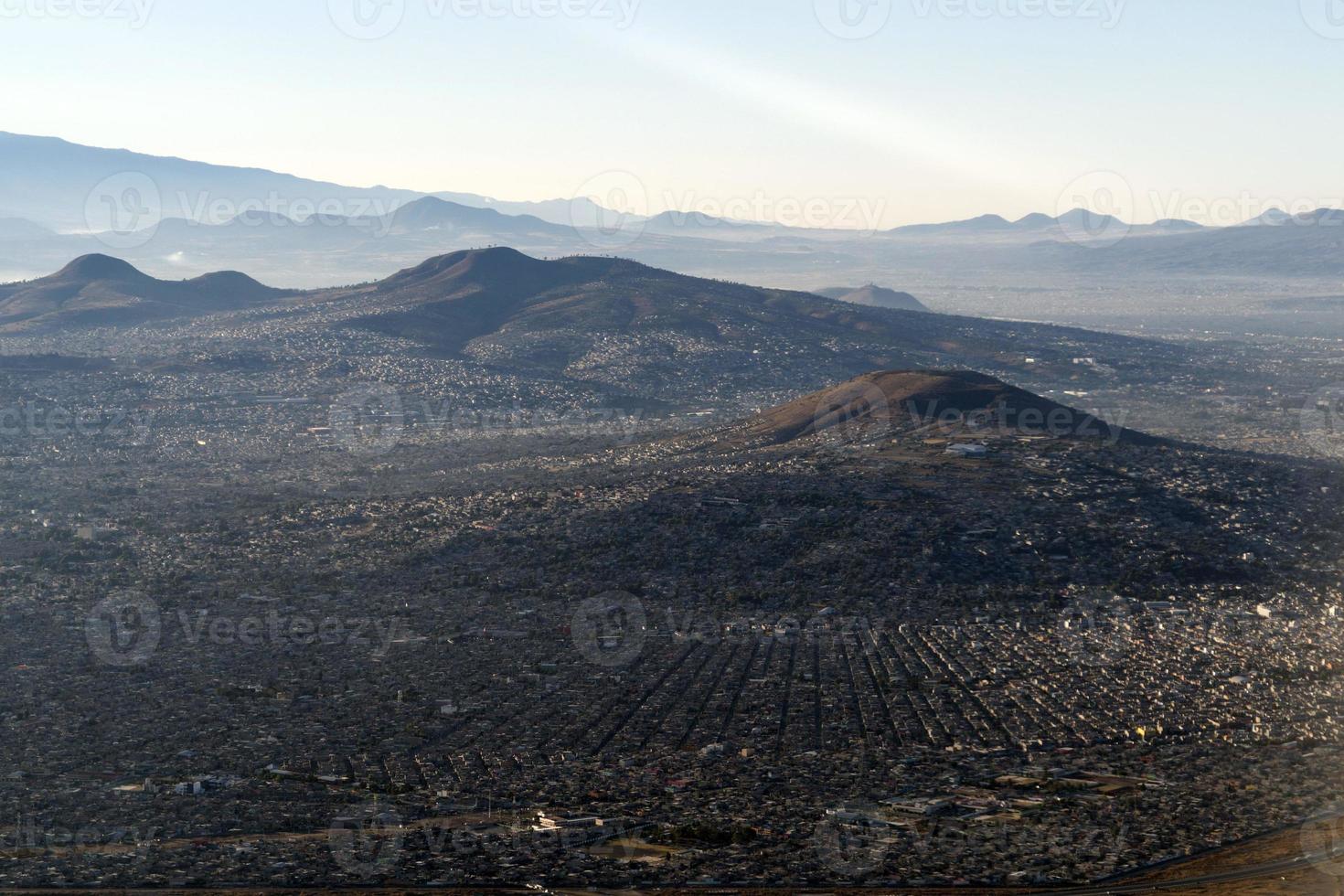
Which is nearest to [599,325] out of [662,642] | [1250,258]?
[662,642]

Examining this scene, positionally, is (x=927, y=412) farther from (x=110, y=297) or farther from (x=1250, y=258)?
(x=1250, y=258)

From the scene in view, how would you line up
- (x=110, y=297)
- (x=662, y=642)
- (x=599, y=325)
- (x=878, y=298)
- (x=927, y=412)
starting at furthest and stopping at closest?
(x=878, y=298) < (x=110, y=297) < (x=599, y=325) < (x=927, y=412) < (x=662, y=642)

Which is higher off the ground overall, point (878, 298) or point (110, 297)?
point (110, 297)

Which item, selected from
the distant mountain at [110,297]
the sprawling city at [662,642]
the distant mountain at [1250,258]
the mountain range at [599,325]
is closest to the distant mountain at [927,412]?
the sprawling city at [662,642]

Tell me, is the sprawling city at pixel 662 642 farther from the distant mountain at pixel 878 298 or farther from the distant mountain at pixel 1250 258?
the distant mountain at pixel 1250 258

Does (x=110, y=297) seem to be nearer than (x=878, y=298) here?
Yes

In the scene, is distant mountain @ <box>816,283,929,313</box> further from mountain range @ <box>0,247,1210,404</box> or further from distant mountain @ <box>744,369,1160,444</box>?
distant mountain @ <box>744,369,1160,444</box>

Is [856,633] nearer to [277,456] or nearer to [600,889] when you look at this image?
[600,889]

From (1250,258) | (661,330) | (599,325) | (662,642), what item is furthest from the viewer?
(1250,258)
